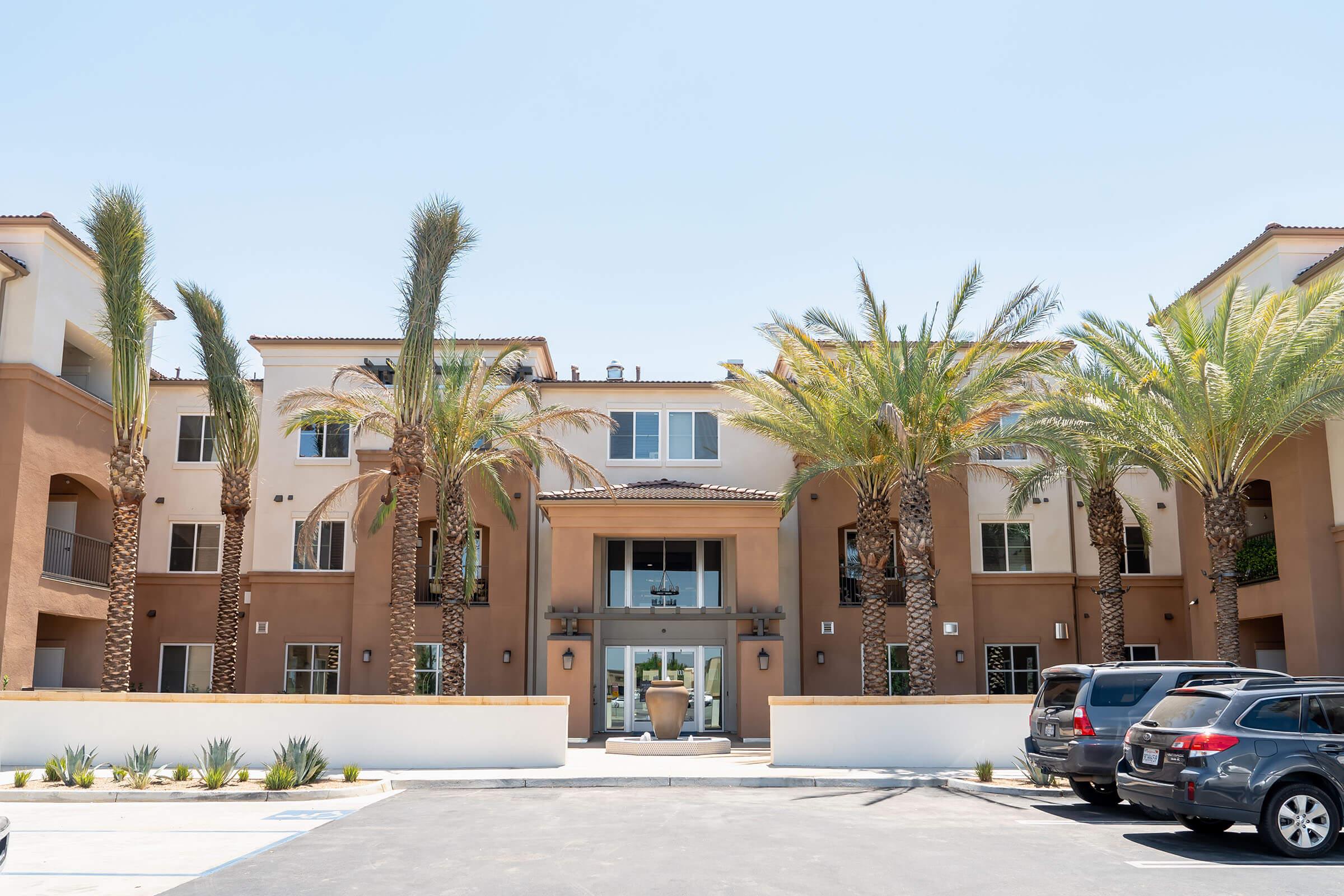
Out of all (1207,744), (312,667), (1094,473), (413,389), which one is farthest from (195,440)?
(1207,744)

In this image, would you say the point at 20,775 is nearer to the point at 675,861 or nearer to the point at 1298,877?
the point at 675,861

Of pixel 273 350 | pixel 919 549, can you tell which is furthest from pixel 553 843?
pixel 273 350

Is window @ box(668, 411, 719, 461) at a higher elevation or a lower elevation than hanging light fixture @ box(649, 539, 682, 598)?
higher

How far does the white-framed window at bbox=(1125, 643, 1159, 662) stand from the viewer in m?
28.8

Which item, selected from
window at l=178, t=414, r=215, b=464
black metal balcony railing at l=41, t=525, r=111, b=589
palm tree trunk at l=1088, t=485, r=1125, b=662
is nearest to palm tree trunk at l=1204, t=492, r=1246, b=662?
palm tree trunk at l=1088, t=485, r=1125, b=662

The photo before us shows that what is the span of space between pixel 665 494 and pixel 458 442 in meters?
5.07

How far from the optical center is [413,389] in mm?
20234

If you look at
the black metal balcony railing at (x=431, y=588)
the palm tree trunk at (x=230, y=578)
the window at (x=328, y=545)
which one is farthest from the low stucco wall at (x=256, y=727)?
the window at (x=328, y=545)

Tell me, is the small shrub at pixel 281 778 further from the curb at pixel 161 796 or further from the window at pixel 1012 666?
the window at pixel 1012 666

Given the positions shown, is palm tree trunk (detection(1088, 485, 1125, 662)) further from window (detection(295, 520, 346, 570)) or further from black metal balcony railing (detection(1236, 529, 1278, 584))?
window (detection(295, 520, 346, 570))

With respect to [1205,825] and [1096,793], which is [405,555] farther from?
[1205,825]

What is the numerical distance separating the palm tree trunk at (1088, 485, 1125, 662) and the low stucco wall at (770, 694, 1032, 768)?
20.7 feet

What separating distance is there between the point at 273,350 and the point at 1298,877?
2649cm

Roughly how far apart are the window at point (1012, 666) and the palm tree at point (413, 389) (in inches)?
599
